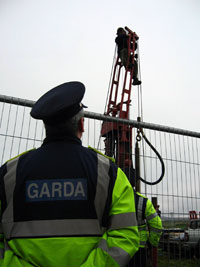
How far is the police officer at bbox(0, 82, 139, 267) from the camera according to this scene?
1.05m

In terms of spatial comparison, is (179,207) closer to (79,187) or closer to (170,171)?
(170,171)

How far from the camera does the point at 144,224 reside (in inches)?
112

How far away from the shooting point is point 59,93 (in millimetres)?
1257

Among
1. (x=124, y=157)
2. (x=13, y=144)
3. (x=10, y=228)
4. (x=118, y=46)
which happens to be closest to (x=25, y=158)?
(x=10, y=228)

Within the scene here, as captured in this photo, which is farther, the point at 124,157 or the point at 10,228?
the point at 124,157

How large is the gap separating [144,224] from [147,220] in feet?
0.19

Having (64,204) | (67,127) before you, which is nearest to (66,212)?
(64,204)

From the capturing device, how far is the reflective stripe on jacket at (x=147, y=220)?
2723mm

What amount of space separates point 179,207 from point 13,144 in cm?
219

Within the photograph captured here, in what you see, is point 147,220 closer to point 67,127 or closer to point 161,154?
point 161,154

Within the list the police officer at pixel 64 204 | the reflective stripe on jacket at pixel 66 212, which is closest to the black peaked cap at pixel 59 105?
the police officer at pixel 64 204

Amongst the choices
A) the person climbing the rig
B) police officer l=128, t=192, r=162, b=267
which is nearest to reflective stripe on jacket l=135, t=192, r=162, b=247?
police officer l=128, t=192, r=162, b=267

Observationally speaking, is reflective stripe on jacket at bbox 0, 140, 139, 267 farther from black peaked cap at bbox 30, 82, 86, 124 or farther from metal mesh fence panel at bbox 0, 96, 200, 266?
metal mesh fence panel at bbox 0, 96, 200, 266

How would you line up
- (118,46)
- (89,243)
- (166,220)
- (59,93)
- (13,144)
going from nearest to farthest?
(89,243) < (59,93) < (13,144) < (166,220) < (118,46)
